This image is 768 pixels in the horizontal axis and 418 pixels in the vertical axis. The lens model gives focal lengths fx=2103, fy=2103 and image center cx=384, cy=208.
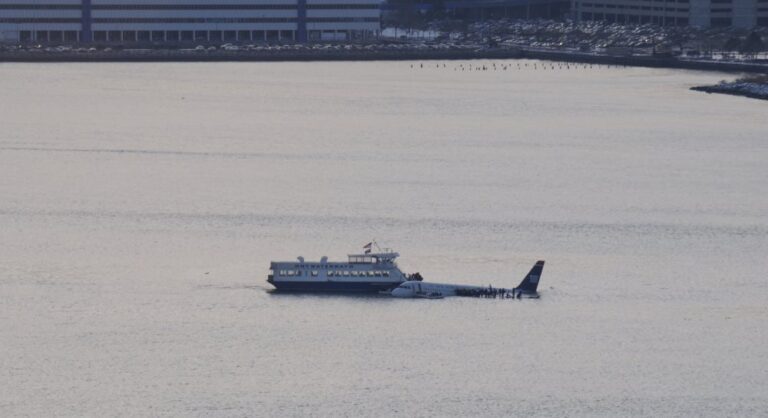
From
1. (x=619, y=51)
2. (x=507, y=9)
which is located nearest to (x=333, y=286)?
(x=619, y=51)

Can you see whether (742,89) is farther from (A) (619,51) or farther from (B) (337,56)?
(B) (337,56)

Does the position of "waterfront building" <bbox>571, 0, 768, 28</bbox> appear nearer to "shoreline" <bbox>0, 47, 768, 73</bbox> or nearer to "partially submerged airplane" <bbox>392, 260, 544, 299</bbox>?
"shoreline" <bbox>0, 47, 768, 73</bbox>

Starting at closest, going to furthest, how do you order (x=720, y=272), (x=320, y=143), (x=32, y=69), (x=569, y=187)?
(x=720, y=272), (x=569, y=187), (x=320, y=143), (x=32, y=69)

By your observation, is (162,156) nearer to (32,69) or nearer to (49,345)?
(49,345)

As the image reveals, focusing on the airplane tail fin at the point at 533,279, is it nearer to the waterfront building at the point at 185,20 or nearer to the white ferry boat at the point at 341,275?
the white ferry boat at the point at 341,275

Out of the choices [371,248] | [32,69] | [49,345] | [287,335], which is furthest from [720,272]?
[32,69]
